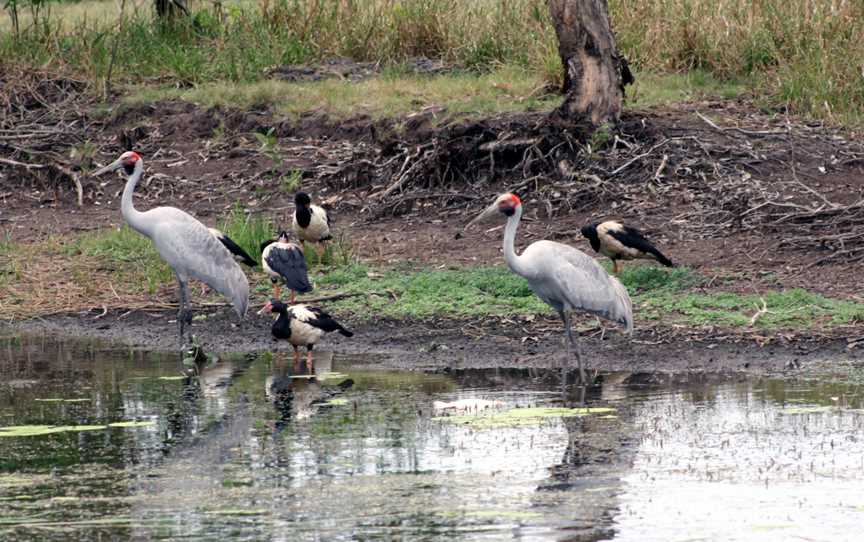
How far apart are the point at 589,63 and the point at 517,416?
640 centimetres

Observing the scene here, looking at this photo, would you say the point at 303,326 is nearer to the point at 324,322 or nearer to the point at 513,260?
the point at 324,322

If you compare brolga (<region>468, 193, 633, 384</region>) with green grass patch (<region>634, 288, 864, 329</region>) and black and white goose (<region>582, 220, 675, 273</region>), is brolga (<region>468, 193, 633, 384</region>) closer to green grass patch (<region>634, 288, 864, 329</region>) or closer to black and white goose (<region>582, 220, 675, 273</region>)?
green grass patch (<region>634, 288, 864, 329</region>)

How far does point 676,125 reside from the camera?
14703 mm

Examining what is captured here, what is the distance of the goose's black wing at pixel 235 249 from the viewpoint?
12.3 metres

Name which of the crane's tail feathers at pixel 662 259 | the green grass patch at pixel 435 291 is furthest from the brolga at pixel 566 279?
the crane's tail feathers at pixel 662 259

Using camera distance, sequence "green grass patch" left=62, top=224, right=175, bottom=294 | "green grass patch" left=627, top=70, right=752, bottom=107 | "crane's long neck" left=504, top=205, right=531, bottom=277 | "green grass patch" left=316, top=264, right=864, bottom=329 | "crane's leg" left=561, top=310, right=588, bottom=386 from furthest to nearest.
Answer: "green grass patch" left=627, top=70, right=752, bottom=107 → "green grass patch" left=62, top=224, right=175, bottom=294 → "green grass patch" left=316, top=264, right=864, bottom=329 → "crane's long neck" left=504, top=205, right=531, bottom=277 → "crane's leg" left=561, top=310, right=588, bottom=386

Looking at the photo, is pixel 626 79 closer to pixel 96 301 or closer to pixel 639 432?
pixel 96 301

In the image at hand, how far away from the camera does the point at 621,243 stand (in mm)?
11844

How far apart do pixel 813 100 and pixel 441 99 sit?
3928mm

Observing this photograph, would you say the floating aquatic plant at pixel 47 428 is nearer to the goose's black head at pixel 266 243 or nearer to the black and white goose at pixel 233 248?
the black and white goose at pixel 233 248

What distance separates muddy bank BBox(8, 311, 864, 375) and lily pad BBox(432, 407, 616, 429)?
1286 millimetres

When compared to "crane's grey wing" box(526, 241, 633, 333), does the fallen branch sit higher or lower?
lower

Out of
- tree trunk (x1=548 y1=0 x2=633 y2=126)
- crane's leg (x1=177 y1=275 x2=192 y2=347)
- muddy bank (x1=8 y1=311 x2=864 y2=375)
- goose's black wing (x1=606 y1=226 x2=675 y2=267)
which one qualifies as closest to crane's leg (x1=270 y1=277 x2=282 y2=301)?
muddy bank (x1=8 y1=311 x2=864 y2=375)

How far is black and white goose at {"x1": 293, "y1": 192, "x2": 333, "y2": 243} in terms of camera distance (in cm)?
1291
